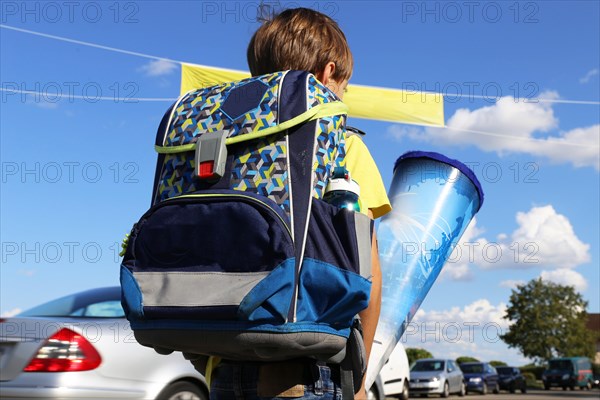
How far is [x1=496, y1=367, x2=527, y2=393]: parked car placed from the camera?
32.7 metres

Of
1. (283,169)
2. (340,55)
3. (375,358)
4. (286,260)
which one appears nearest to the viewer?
(286,260)

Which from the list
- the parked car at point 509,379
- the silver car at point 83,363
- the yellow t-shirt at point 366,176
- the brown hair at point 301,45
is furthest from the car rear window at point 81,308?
the parked car at point 509,379

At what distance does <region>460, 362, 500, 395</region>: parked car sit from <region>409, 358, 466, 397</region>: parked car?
3.62 meters

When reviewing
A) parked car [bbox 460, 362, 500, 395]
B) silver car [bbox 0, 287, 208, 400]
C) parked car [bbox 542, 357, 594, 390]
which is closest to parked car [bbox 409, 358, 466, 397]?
parked car [bbox 460, 362, 500, 395]

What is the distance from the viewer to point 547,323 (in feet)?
198

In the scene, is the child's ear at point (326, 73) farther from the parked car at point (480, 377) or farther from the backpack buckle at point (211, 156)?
the parked car at point (480, 377)

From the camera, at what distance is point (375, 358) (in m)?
2.69

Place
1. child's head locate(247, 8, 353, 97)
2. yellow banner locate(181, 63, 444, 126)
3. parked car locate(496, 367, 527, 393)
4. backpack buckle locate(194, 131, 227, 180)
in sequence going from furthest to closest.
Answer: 1. parked car locate(496, 367, 527, 393)
2. yellow banner locate(181, 63, 444, 126)
3. child's head locate(247, 8, 353, 97)
4. backpack buckle locate(194, 131, 227, 180)

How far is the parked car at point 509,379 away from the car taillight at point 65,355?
29.5m

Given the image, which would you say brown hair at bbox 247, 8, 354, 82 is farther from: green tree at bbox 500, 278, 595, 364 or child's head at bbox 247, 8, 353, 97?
green tree at bbox 500, 278, 595, 364

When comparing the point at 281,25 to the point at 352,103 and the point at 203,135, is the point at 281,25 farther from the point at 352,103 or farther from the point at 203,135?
the point at 352,103

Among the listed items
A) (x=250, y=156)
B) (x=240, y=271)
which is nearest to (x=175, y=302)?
(x=240, y=271)

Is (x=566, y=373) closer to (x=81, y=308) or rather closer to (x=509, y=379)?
(x=509, y=379)

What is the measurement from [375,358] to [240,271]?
1.29 m
